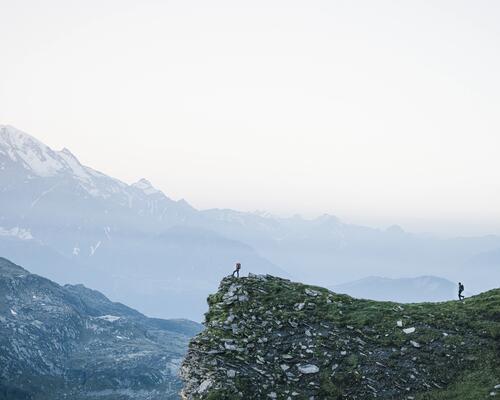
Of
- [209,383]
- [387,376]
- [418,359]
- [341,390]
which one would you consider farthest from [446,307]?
[209,383]

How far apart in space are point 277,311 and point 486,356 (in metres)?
13.8

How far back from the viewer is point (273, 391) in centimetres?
2858

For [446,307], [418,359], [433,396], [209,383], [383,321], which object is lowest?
[209,383]

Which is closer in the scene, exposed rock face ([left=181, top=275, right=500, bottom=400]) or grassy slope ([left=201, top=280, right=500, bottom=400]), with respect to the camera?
grassy slope ([left=201, top=280, right=500, bottom=400])

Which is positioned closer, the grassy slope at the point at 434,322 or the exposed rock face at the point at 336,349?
the grassy slope at the point at 434,322

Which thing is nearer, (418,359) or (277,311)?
(418,359)

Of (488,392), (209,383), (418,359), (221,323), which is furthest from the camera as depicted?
(221,323)

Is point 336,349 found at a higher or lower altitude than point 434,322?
lower

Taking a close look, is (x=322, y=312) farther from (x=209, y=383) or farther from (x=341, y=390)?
(x=209, y=383)

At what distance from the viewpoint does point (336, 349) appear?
32.1 meters

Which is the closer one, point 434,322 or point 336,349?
point 336,349

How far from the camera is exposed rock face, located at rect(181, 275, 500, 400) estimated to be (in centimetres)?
2878

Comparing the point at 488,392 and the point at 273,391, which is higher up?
the point at 488,392

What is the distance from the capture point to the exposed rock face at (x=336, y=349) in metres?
28.8
